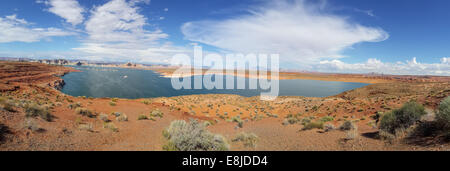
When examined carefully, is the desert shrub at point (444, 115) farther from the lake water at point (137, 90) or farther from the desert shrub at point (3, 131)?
the lake water at point (137, 90)

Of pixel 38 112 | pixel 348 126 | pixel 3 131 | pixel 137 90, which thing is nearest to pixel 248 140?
pixel 348 126

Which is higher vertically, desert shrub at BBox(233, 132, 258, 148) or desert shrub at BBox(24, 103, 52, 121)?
desert shrub at BBox(24, 103, 52, 121)

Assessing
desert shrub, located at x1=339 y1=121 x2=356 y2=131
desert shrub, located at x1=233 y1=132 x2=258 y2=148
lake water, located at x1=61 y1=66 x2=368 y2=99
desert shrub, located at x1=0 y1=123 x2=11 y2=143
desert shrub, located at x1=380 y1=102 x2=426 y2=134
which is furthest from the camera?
lake water, located at x1=61 y1=66 x2=368 y2=99

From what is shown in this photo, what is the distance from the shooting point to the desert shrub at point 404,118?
565 cm

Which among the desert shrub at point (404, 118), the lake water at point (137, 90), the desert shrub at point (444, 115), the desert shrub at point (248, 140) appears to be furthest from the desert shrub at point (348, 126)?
the lake water at point (137, 90)

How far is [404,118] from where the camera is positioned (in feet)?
19.2

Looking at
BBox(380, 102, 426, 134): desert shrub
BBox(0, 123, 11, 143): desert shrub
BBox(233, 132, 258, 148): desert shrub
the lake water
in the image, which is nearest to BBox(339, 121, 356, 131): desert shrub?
BBox(380, 102, 426, 134): desert shrub

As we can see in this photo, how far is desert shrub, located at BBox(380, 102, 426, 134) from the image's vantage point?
5648 millimetres

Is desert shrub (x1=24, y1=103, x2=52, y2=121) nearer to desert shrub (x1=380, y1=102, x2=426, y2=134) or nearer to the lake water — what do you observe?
desert shrub (x1=380, y1=102, x2=426, y2=134)

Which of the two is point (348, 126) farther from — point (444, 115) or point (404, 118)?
point (444, 115)
